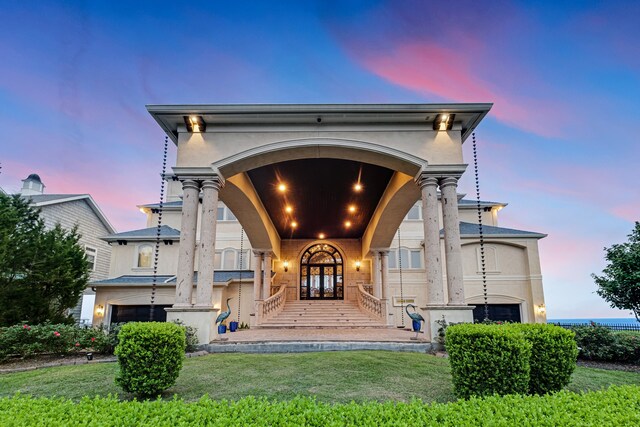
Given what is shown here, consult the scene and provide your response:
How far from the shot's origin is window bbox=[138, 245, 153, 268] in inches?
715

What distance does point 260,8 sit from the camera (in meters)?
11.5

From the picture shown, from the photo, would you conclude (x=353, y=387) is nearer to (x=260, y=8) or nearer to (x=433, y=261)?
(x=433, y=261)

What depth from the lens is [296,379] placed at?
18.1 feet

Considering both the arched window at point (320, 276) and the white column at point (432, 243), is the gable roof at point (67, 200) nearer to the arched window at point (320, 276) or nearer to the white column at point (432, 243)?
the arched window at point (320, 276)

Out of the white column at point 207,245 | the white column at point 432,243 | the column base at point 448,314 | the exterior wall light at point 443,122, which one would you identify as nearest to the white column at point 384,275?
the white column at point 432,243

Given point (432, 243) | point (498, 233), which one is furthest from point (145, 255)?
point (498, 233)

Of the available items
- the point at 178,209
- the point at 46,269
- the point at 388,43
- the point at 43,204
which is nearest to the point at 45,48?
the point at 43,204

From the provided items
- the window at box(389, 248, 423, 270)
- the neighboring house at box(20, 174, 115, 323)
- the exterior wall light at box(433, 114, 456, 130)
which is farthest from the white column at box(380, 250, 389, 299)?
the neighboring house at box(20, 174, 115, 323)

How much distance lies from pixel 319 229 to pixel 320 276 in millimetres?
3532

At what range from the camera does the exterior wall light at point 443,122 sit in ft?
30.2

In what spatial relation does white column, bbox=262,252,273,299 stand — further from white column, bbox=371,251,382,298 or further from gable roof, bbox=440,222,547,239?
gable roof, bbox=440,222,547,239

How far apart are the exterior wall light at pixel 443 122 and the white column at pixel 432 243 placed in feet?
4.88

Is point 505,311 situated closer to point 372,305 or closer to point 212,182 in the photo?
point 372,305

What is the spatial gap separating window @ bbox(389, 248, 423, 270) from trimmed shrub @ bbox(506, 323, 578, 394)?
15174 mm
